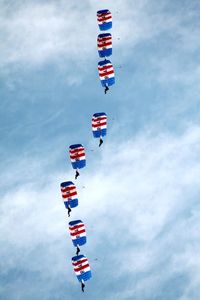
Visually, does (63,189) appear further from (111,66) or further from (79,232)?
(111,66)

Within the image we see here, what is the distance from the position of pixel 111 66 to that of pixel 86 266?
109ft

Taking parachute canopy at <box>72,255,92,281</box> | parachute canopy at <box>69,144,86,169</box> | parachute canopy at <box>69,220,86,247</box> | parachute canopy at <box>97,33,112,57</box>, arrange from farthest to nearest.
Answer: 1. parachute canopy at <box>72,255,92,281</box>
2. parachute canopy at <box>97,33,112,57</box>
3. parachute canopy at <box>69,220,86,247</box>
4. parachute canopy at <box>69,144,86,169</box>

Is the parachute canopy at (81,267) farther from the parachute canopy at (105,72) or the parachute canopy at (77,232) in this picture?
the parachute canopy at (105,72)

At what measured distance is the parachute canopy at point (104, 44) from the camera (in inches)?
2995

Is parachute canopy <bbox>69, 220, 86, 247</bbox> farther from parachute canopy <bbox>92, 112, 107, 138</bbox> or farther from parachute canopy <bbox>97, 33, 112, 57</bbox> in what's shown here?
parachute canopy <bbox>97, 33, 112, 57</bbox>

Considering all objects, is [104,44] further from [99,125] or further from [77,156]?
[77,156]

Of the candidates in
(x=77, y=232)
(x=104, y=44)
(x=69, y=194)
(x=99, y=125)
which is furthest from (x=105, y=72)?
(x=77, y=232)

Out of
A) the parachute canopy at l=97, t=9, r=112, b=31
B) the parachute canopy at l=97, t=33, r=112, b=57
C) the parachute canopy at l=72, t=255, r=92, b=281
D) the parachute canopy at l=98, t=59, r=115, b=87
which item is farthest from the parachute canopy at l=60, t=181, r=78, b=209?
the parachute canopy at l=97, t=9, r=112, b=31

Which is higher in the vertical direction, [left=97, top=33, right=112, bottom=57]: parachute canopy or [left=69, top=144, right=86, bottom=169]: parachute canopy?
[left=97, top=33, right=112, bottom=57]: parachute canopy

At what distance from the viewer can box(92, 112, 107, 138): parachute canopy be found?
247 feet

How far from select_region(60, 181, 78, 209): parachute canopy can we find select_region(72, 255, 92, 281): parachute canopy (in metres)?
9.27

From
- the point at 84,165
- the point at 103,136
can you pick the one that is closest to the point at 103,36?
the point at 103,136

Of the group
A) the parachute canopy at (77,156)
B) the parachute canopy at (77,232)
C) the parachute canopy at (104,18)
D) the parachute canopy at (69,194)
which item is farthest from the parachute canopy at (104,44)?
the parachute canopy at (77,232)

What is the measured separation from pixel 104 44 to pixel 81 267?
120 ft
